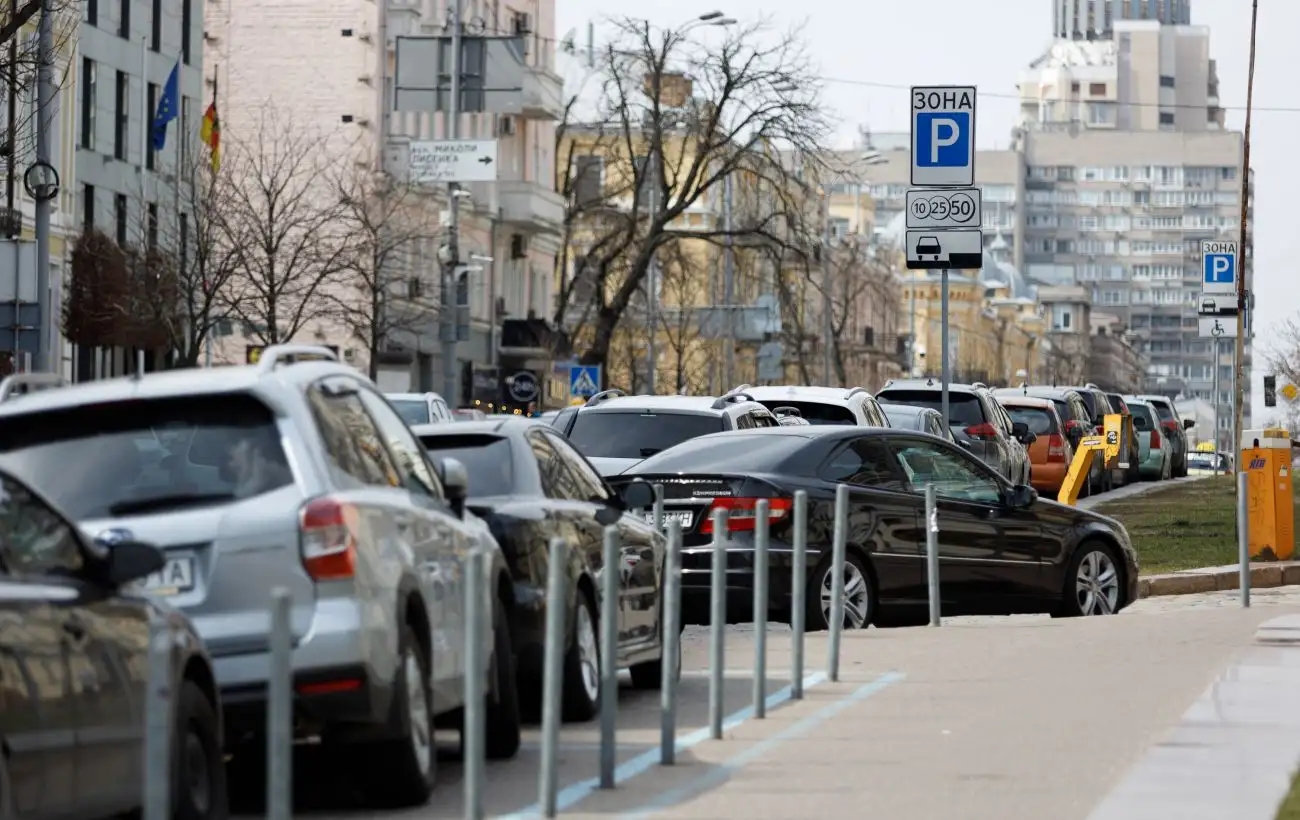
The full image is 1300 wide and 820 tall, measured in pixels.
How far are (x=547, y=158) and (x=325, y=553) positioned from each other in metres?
77.4

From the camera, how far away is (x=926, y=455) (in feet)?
63.3

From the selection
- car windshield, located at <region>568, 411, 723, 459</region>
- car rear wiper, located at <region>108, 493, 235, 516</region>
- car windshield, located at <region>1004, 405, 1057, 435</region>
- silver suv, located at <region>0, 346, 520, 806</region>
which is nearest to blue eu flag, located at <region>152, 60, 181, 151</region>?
car windshield, located at <region>1004, 405, 1057, 435</region>

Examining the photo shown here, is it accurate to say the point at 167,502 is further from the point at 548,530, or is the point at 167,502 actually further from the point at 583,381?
the point at 583,381

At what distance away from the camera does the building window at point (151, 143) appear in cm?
5744

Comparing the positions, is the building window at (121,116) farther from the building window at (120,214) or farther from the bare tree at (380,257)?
the bare tree at (380,257)

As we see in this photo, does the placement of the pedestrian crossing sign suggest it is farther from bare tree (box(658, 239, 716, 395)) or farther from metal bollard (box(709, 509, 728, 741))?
metal bollard (box(709, 509, 728, 741))

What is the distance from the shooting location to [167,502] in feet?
31.1

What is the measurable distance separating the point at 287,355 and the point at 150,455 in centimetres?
92

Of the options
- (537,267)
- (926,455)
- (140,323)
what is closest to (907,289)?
(537,267)

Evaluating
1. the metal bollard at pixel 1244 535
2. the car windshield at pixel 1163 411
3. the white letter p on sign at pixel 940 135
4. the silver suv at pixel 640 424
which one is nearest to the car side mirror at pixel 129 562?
the metal bollard at pixel 1244 535

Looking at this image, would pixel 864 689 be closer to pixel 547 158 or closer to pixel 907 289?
pixel 547 158

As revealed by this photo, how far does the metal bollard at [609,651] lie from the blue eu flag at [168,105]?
45.8 meters

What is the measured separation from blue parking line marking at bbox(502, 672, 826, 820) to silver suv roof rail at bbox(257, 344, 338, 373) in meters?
1.75

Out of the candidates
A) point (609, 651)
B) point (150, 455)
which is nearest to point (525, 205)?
point (609, 651)
